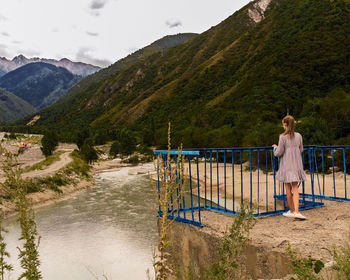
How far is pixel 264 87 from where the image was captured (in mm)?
72312

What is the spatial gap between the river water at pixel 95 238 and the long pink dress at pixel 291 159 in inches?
219

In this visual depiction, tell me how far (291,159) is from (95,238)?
11.1 meters

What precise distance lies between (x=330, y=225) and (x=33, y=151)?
77.4 m

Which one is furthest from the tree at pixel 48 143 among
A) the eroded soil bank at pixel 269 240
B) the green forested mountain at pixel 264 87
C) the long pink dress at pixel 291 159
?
the long pink dress at pixel 291 159

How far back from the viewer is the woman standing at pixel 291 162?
6.61 meters

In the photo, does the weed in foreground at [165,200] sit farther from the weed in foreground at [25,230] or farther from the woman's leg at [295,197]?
the woman's leg at [295,197]

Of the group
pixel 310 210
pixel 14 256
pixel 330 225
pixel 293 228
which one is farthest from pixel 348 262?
pixel 14 256

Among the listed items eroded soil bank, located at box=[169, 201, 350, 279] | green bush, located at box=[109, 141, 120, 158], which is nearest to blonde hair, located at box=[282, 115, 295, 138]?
eroded soil bank, located at box=[169, 201, 350, 279]

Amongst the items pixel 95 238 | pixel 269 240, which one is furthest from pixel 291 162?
pixel 95 238

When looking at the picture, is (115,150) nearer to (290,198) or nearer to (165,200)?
(290,198)

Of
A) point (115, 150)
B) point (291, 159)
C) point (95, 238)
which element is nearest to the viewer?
point (291, 159)

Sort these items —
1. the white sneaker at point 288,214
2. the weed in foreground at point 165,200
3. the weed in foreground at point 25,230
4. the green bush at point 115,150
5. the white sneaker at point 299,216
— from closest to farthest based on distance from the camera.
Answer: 1. the weed in foreground at point 165,200
2. the weed in foreground at point 25,230
3. the white sneaker at point 299,216
4. the white sneaker at point 288,214
5. the green bush at point 115,150

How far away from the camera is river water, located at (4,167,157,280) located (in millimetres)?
11273

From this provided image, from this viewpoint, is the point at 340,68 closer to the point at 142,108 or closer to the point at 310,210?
the point at 310,210
